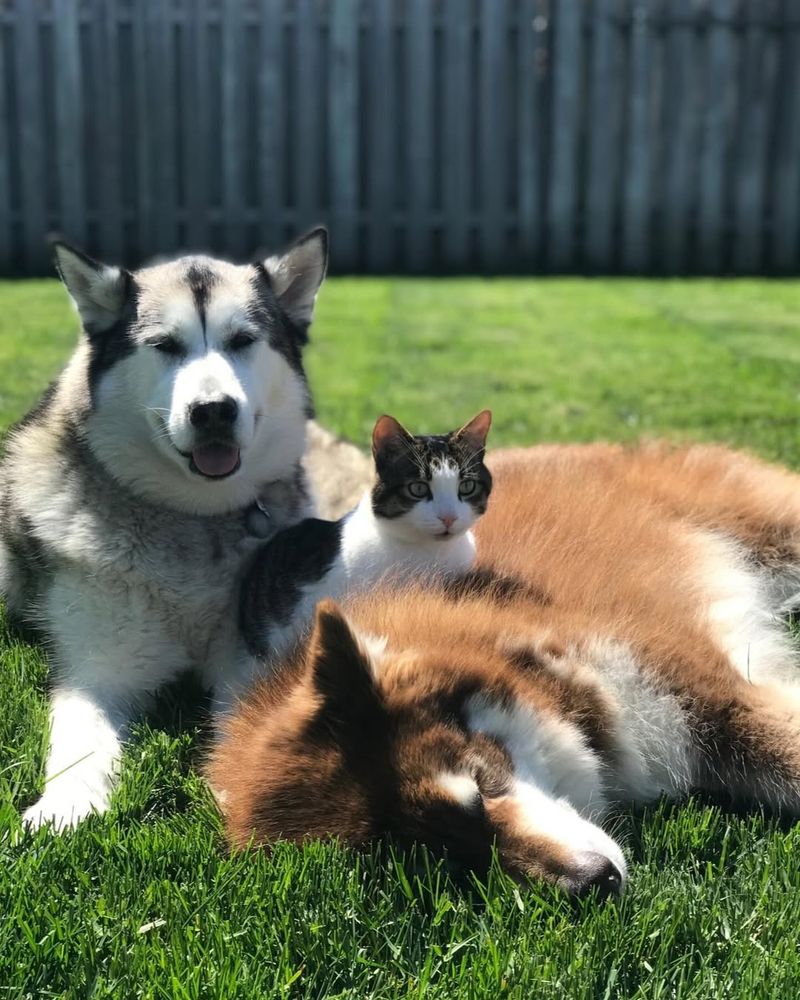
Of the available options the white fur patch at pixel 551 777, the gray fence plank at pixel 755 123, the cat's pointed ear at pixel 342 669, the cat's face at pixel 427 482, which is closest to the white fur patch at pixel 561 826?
the white fur patch at pixel 551 777

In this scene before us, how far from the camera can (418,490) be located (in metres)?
3.22

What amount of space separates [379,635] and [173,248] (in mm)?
9612

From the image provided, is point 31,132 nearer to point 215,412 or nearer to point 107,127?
point 107,127

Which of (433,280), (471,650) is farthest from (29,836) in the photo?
(433,280)

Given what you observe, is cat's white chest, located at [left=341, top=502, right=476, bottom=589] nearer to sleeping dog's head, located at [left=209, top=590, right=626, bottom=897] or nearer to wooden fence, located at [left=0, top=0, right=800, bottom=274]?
sleeping dog's head, located at [left=209, top=590, right=626, bottom=897]

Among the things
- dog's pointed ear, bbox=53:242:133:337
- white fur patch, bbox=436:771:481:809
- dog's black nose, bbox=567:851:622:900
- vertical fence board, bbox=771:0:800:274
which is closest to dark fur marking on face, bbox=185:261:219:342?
dog's pointed ear, bbox=53:242:133:337

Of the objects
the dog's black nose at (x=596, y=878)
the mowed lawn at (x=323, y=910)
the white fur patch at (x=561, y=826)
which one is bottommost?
the mowed lawn at (x=323, y=910)

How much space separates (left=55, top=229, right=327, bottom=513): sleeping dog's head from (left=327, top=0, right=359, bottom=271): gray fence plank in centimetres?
807

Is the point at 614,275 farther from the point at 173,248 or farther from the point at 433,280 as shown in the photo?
the point at 173,248

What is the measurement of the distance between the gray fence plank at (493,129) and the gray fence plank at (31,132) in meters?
4.28

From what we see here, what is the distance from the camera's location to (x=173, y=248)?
11617 millimetres

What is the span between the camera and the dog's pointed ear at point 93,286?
343 centimetres

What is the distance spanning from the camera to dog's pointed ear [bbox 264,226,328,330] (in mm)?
3721

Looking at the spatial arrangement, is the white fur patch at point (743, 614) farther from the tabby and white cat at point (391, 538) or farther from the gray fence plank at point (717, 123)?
the gray fence plank at point (717, 123)
